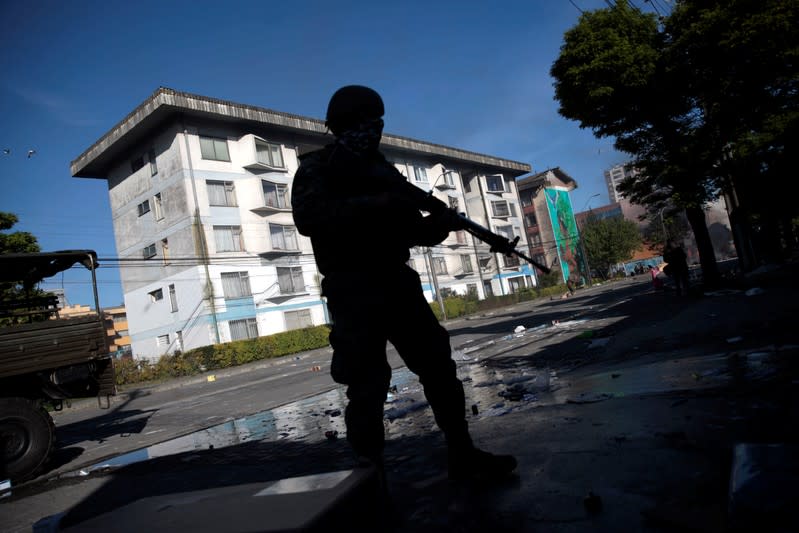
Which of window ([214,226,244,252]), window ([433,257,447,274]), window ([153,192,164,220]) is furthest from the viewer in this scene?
window ([433,257,447,274])

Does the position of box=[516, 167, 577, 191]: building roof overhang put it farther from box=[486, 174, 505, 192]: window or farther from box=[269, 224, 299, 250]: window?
box=[269, 224, 299, 250]: window

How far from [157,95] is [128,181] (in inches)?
267

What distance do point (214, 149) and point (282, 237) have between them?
19.7ft

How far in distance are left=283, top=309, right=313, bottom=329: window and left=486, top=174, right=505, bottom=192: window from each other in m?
25.0

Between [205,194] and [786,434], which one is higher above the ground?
[205,194]

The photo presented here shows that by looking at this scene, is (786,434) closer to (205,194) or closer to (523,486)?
(523,486)

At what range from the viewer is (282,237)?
28.0 m

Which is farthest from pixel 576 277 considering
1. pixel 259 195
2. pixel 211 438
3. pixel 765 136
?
pixel 211 438

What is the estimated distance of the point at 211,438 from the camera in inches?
206

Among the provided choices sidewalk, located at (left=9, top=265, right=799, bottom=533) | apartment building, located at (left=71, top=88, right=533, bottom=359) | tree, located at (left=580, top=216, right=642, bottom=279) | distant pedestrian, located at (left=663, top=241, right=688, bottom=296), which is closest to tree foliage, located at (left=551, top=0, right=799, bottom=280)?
distant pedestrian, located at (left=663, top=241, right=688, bottom=296)

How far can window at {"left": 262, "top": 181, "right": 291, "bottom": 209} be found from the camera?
28.1 meters

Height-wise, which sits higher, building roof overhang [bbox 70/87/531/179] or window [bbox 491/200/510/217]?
building roof overhang [bbox 70/87/531/179]

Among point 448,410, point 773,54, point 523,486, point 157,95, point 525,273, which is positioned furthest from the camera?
Result: point 525,273

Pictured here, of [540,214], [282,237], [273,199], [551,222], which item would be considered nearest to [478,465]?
[282,237]
